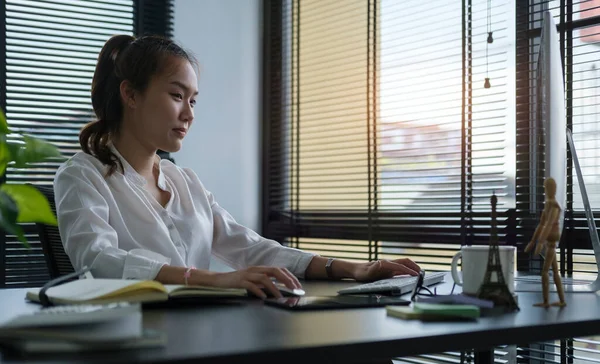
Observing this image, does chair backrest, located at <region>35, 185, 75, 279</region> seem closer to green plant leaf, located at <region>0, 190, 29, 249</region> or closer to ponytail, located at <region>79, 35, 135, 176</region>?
ponytail, located at <region>79, 35, 135, 176</region>

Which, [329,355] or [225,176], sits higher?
[225,176]

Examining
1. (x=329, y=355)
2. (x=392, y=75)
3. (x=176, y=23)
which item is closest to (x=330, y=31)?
(x=392, y=75)

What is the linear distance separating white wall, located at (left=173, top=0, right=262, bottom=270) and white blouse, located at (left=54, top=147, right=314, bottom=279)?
1322 mm

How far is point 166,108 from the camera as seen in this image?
207cm

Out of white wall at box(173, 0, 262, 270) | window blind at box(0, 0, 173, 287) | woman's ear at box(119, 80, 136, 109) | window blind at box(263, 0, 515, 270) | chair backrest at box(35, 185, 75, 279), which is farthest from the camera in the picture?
white wall at box(173, 0, 262, 270)

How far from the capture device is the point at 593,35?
97.5 inches

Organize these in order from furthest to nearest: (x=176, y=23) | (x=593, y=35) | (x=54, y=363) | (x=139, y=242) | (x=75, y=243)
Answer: (x=176, y=23)
(x=593, y=35)
(x=139, y=242)
(x=75, y=243)
(x=54, y=363)

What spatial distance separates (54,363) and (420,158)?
96.9 inches

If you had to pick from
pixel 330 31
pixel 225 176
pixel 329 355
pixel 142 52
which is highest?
pixel 330 31

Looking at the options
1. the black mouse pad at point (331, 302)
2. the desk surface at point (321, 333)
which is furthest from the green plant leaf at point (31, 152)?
the black mouse pad at point (331, 302)

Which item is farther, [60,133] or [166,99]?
[60,133]

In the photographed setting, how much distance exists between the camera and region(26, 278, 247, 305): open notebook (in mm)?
1205

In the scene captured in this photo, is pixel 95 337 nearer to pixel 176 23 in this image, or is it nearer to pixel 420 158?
pixel 420 158

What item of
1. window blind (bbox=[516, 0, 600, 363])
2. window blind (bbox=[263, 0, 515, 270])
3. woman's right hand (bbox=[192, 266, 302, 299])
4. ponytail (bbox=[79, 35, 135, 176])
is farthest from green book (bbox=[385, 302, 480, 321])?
window blind (bbox=[263, 0, 515, 270])
